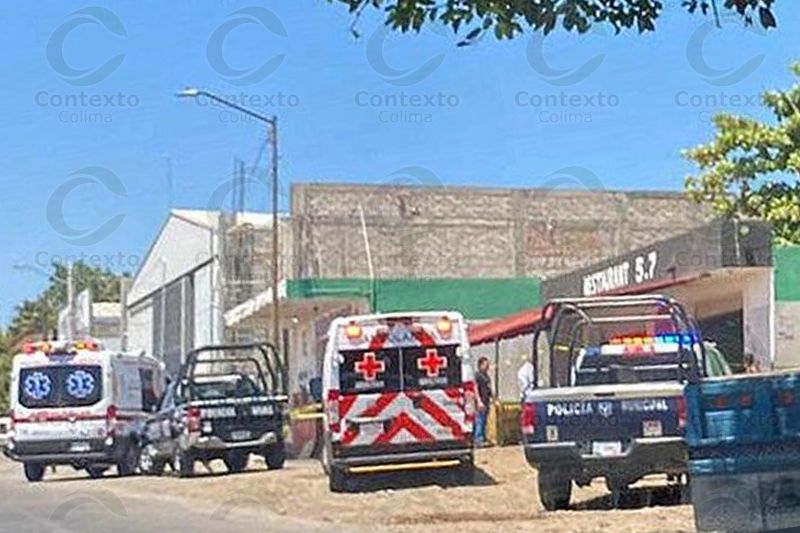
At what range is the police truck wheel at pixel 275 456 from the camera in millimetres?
27812

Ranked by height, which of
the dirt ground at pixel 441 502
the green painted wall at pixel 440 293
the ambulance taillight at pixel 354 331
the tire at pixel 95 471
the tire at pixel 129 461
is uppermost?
the green painted wall at pixel 440 293

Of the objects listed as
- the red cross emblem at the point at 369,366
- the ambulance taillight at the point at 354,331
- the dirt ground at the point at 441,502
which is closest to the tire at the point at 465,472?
the dirt ground at the point at 441,502

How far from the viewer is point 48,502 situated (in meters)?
22.8

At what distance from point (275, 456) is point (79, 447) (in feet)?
14.7

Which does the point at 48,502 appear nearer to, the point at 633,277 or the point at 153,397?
the point at 153,397

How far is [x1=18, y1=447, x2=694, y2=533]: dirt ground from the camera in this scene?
16.1m

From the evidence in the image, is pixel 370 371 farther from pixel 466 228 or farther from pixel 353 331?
pixel 466 228

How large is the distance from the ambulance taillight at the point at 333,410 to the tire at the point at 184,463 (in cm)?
693

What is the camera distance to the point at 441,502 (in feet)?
62.0

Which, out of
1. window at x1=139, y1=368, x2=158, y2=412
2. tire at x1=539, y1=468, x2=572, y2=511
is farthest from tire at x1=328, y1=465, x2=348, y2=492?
window at x1=139, y1=368, x2=158, y2=412

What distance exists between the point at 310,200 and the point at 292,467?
1962 cm

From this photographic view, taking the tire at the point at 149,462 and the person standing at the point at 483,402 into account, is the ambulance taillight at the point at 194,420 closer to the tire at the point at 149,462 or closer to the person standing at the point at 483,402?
the tire at the point at 149,462

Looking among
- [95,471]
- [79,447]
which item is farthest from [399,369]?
[95,471]

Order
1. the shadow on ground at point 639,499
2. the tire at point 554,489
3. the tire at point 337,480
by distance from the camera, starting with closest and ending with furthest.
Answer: the tire at point 554,489, the shadow on ground at point 639,499, the tire at point 337,480
